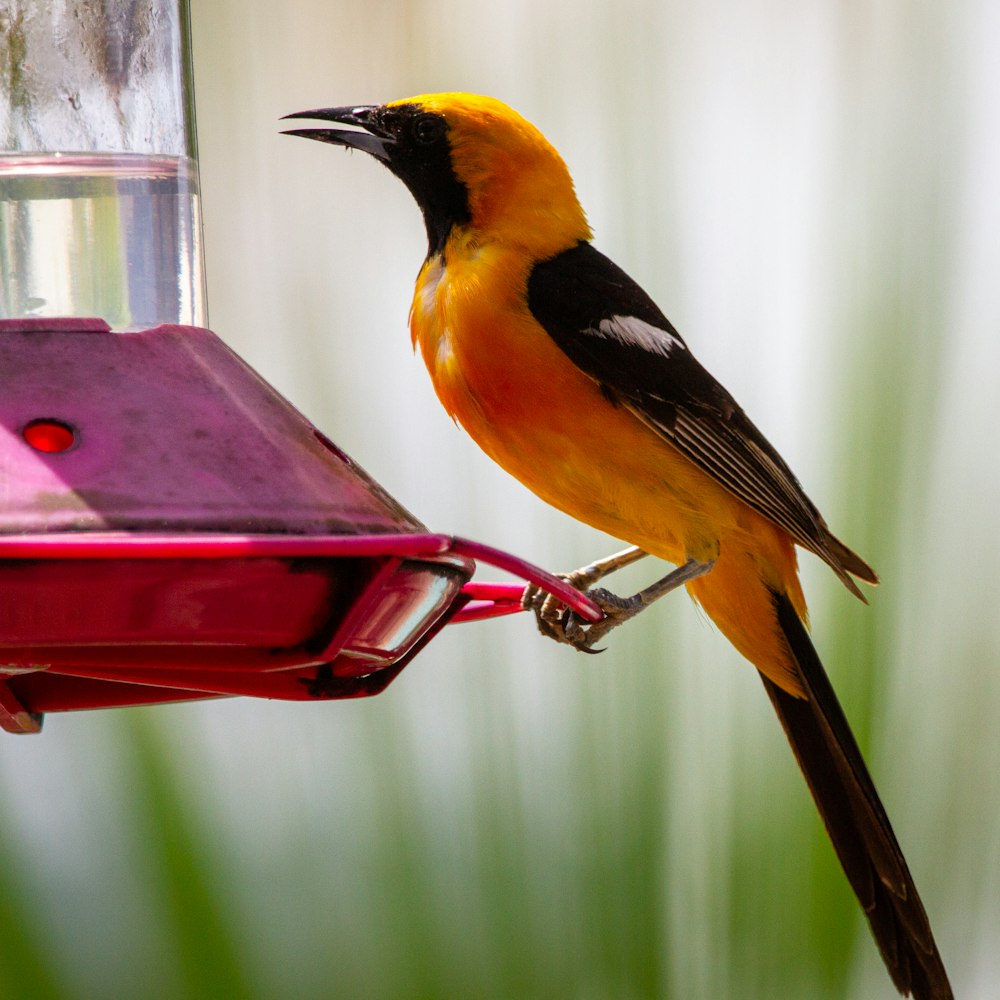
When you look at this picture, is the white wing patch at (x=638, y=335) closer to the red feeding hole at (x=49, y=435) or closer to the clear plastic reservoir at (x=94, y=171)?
the clear plastic reservoir at (x=94, y=171)

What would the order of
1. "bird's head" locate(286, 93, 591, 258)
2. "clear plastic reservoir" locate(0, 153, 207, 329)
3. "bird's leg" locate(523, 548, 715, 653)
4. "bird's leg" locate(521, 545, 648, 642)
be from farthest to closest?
"bird's head" locate(286, 93, 591, 258), "bird's leg" locate(523, 548, 715, 653), "bird's leg" locate(521, 545, 648, 642), "clear plastic reservoir" locate(0, 153, 207, 329)

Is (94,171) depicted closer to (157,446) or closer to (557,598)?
(157,446)

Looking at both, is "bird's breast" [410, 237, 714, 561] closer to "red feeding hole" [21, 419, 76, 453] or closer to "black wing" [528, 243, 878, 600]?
"black wing" [528, 243, 878, 600]

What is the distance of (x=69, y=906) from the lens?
122 inches

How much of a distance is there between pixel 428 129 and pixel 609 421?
2.60ft

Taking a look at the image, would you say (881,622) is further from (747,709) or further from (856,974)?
(856,974)

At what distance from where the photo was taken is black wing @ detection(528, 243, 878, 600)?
10.1ft

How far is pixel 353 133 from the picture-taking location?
10.5 feet

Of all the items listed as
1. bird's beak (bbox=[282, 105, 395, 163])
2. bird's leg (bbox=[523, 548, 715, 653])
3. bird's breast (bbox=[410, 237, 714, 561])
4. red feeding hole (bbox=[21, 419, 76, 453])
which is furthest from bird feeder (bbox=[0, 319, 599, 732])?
bird's beak (bbox=[282, 105, 395, 163])

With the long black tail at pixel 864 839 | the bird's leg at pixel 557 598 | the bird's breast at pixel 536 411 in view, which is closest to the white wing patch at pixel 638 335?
the bird's breast at pixel 536 411

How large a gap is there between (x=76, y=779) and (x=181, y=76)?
138 centimetres

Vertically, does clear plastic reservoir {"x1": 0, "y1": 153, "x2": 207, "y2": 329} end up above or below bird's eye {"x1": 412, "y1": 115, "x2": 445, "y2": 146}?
below

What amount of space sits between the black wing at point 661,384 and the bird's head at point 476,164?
102 millimetres

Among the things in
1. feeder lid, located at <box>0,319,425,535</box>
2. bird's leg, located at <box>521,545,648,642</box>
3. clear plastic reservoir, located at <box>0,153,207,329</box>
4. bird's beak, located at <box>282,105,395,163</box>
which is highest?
bird's beak, located at <box>282,105,395,163</box>
